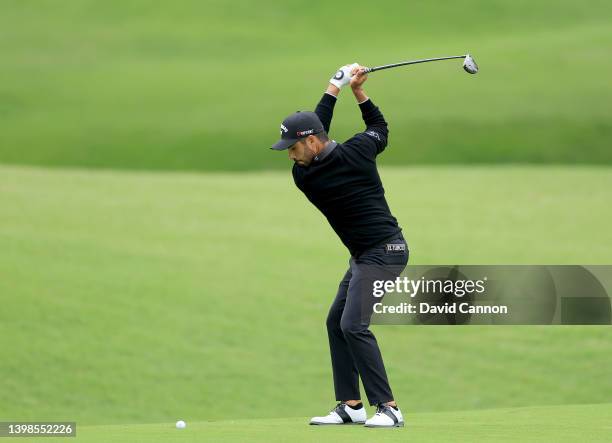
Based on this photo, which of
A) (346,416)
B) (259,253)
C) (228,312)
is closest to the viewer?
(346,416)

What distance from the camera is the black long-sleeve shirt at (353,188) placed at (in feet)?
25.0

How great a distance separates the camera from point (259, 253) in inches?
757

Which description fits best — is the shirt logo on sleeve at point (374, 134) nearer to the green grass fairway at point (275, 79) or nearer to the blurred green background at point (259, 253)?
the blurred green background at point (259, 253)

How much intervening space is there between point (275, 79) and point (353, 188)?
5083 cm

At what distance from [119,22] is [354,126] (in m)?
29.2

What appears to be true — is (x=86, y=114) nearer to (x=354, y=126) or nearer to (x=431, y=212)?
(x=354, y=126)

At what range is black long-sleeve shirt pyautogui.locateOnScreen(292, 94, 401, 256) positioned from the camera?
25.0ft

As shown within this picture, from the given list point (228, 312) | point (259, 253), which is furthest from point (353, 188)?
point (259, 253)

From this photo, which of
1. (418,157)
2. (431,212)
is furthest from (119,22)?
(431,212)

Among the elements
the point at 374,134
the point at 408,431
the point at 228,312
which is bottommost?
the point at 408,431

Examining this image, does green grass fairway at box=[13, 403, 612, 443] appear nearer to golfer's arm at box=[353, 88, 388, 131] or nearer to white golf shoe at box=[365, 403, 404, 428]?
white golf shoe at box=[365, 403, 404, 428]

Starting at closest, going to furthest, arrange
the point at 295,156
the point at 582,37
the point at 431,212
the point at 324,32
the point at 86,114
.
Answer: the point at 295,156 < the point at 431,212 < the point at 86,114 < the point at 582,37 < the point at 324,32

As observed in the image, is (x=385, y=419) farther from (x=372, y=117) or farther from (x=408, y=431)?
(x=372, y=117)

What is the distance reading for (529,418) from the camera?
855 cm
